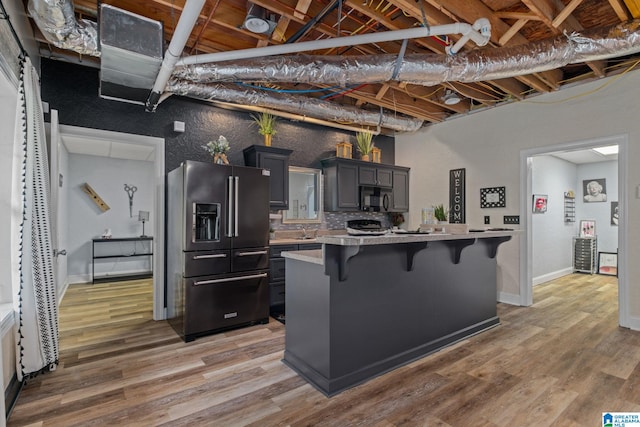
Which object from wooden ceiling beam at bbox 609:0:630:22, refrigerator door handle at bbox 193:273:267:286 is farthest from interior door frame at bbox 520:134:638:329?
refrigerator door handle at bbox 193:273:267:286

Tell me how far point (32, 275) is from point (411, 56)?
364 centimetres

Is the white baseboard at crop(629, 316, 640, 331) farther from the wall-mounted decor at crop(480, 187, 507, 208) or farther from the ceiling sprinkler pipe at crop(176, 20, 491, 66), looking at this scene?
the ceiling sprinkler pipe at crop(176, 20, 491, 66)

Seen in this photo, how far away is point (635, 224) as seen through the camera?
350cm

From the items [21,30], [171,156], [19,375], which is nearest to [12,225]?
[19,375]

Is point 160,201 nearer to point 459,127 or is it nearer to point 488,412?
point 488,412

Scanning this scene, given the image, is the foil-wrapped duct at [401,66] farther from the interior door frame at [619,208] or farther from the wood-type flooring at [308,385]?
the wood-type flooring at [308,385]

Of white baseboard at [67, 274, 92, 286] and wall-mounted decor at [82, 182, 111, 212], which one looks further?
wall-mounted decor at [82, 182, 111, 212]

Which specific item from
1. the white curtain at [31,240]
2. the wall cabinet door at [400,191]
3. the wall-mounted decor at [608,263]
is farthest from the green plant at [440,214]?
the wall-mounted decor at [608,263]

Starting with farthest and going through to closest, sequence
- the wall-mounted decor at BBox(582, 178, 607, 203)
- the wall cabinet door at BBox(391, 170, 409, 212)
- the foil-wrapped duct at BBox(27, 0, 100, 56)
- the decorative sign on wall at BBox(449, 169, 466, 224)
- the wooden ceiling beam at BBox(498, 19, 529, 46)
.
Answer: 1. the wall-mounted decor at BBox(582, 178, 607, 203)
2. the wall cabinet door at BBox(391, 170, 409, 212)
3. the decorative sign on wall at BBox(449, 169, 466, 224)
4. the wooden ceiling beam at BBox(498, 19, 529, 46)
5. the foil-wrapped duct at BBox(27, 0, 100, 56)

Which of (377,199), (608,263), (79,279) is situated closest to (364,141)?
(377,199)

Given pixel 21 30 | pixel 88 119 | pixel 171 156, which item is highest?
pixel 21 30

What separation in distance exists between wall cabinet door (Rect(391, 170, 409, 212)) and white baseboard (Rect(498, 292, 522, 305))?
202cm

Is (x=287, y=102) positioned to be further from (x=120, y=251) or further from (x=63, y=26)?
(x=120, y=251)

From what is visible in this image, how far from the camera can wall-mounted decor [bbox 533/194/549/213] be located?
5.89m
